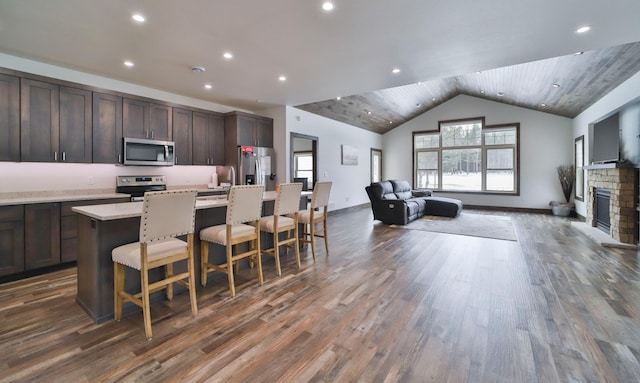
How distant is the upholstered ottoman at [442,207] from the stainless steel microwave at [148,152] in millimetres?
6227

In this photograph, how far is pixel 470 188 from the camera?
9.51 m

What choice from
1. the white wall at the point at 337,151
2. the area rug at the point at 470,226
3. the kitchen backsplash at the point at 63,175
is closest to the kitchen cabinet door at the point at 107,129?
the kitchen backsplash at the point at 63,175

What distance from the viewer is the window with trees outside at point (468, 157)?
889 centimetres

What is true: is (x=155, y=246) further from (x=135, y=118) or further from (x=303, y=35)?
(x=135, y=118)

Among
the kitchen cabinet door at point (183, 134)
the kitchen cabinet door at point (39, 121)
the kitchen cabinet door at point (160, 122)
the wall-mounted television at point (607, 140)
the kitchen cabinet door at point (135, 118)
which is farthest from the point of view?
the kitchen cabinet door at point (183, 134)

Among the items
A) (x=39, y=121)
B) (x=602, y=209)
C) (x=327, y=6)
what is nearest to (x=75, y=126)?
(x=39, y=121)

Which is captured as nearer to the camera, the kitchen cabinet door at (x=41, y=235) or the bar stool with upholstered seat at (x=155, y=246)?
the bar stool with upholstered seat at (x=155, y=246)

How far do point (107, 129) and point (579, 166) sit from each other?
10.3 m

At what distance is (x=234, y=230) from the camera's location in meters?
2.95

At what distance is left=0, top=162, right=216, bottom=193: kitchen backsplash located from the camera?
142 inches

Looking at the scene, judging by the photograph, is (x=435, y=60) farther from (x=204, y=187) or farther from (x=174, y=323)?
(x=204, y=187)

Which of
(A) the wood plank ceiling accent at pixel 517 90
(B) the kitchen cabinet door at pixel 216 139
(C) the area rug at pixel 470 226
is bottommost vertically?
(C) the area rug at pixel 470 226

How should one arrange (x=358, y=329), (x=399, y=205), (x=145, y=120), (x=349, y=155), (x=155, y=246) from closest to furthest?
1. (x=358, y=329)
2. (x=155, y=246)
3. (x=145, y=120)
4. (x=399, y=205)
5. (x=349, y=155)

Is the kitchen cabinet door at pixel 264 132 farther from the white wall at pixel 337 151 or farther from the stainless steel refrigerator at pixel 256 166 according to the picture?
the white wall at pixel 337 151
